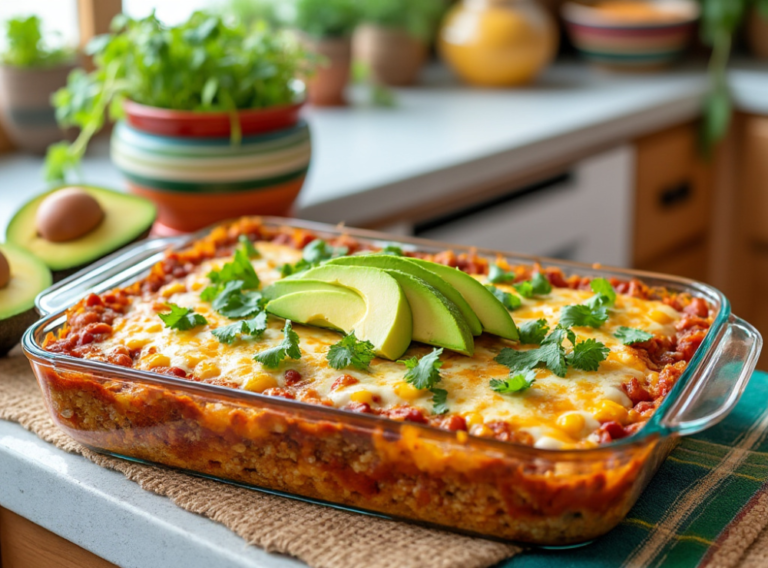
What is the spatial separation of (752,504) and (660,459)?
0.09 metres

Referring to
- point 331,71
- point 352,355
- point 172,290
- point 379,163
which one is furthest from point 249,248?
point 331,71

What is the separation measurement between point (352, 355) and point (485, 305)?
0.52 feet

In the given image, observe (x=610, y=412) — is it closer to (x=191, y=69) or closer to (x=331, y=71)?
(x=191, y=69)

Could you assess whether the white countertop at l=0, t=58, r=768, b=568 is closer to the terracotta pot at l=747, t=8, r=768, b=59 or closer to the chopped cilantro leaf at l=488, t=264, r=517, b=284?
the terracotta pot at l=747, t=8, r=768, b=59

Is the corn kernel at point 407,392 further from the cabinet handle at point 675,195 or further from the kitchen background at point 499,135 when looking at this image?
the cabinet handle at point 675,195

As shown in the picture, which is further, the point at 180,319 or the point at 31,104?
the point at 31,104

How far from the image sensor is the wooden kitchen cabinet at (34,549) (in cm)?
97

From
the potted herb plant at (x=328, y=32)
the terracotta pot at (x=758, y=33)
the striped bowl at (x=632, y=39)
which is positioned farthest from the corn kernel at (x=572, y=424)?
the terracotta pot at (x=758, y=33)

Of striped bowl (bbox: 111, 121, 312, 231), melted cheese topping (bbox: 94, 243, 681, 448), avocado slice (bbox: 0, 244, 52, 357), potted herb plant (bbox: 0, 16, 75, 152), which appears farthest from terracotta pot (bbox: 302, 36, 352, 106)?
melted cheese topping (bbox: 94, 243, 681, 448)

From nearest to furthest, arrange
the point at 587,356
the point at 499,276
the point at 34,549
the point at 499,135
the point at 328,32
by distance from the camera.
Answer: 1. the point at 587,356
2. the point at 34,549
3. the point at 499,276
4. the point at 499,135
5. the point at 328,32

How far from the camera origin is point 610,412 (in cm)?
83

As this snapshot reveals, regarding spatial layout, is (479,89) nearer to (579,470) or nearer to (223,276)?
(223,276)

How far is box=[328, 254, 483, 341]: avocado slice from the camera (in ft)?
3.17

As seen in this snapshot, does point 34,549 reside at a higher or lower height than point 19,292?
lower
